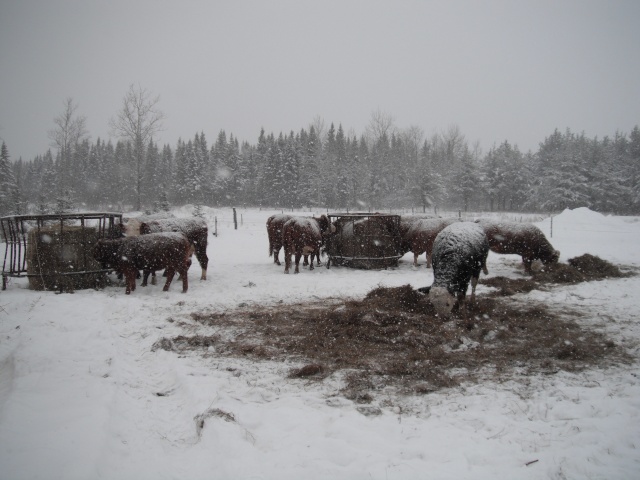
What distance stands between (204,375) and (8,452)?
2.05m

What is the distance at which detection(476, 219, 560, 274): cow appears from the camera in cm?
1172

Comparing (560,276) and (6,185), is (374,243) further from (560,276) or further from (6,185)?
(6,185)

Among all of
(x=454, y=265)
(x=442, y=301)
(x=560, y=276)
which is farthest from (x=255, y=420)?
(x=560, y=276)

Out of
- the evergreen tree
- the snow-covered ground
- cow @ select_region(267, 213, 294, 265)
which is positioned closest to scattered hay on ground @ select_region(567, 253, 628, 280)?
the snow-covered ground

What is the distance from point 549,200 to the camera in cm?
4772

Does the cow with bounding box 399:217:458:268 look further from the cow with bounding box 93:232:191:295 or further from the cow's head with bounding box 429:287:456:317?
the cow with bounding box 93:232:191:295

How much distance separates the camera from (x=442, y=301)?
673cm

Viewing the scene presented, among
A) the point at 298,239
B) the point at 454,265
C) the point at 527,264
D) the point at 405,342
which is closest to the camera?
the point at 405,342

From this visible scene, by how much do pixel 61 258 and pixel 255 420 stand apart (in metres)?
8.16

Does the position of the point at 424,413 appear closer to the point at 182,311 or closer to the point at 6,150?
the point at 182,311

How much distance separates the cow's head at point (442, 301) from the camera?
22.1 feet

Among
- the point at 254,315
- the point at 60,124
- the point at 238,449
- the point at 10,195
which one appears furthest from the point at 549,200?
the point at 10,195

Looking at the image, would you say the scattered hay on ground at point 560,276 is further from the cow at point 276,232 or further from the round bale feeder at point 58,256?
the round bale feeder at point 58,256

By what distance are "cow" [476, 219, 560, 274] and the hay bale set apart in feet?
40.5
